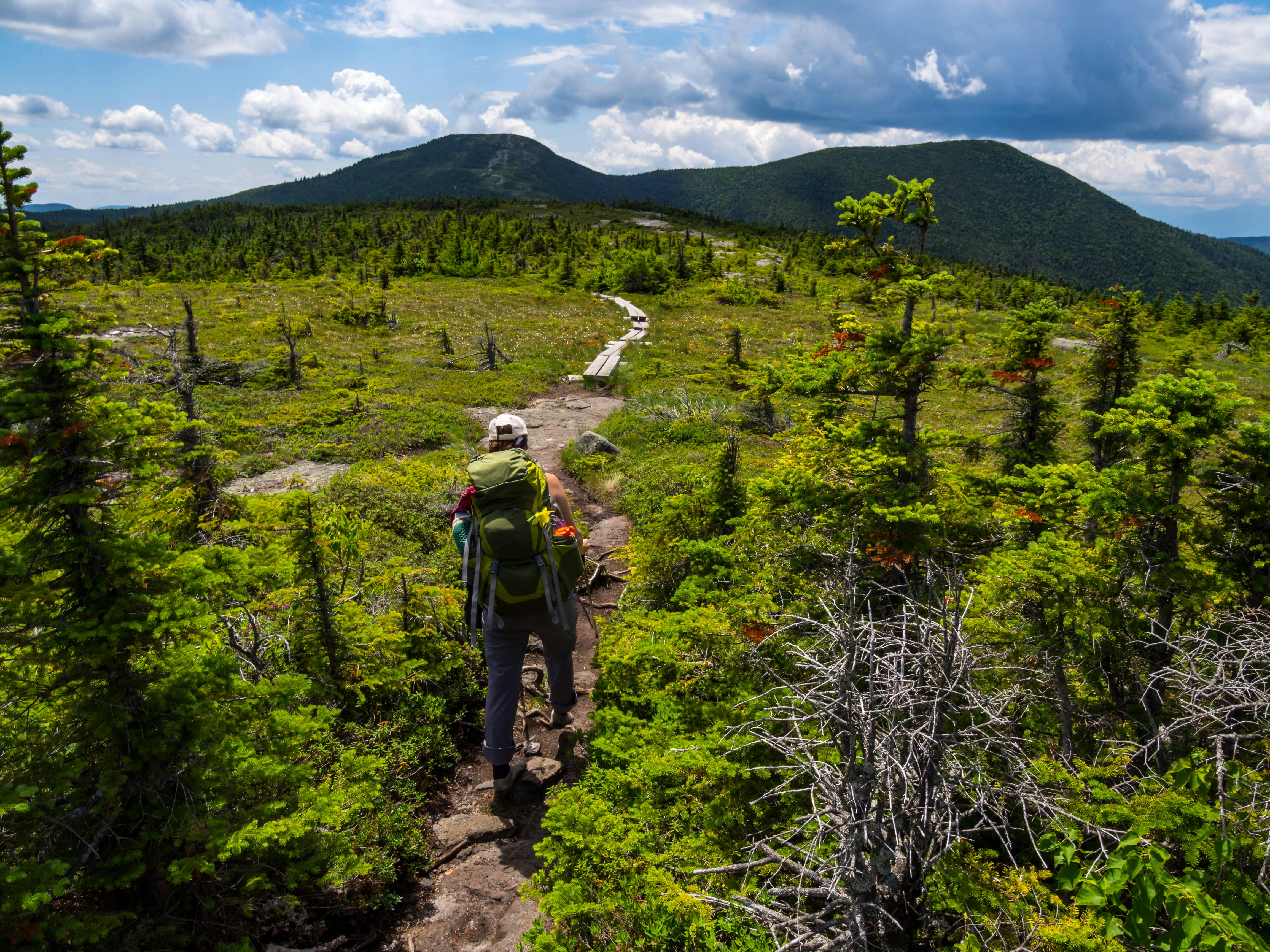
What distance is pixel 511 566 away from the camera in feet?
15.5

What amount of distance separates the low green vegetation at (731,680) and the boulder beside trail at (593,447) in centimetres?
627

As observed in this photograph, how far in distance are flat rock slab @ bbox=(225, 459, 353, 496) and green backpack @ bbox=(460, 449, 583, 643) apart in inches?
316

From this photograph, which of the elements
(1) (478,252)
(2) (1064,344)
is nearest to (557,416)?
(2) (1064,344)

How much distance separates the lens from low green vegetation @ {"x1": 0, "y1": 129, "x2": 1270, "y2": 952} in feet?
8.64

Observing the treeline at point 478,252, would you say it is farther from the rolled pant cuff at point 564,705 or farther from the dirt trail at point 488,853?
the dirt trail at point 488,853

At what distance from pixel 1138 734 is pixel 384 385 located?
71.2ft

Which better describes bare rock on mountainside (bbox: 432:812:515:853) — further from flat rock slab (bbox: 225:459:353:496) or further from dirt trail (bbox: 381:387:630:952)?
flat rock slab (bbox: 225:459:353:496)

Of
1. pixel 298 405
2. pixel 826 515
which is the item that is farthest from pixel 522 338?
pixel 826 515

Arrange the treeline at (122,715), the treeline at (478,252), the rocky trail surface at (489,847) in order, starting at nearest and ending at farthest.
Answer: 1. the treeline at (122,715)
2. the rocky trail surface at (489,847)
3. the treeline at (478,252)

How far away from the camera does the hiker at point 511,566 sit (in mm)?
4641

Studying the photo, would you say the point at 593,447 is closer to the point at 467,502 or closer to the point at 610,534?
the point at 610,534

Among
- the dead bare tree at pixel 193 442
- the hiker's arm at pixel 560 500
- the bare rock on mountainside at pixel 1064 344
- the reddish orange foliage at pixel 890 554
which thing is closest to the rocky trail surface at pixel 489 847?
the dead bare tree at pixel 193 442

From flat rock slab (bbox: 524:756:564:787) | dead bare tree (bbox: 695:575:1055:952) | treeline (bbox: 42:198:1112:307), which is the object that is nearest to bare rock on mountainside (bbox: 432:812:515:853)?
flat rock slab (bbox: 524:756:564:787)

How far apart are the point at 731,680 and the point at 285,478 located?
12.5 m
